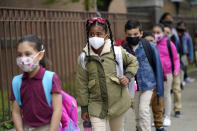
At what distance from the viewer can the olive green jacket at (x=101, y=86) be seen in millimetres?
4477

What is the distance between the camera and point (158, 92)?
5953mm

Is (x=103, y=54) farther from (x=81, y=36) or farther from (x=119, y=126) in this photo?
(x=81, y=36)

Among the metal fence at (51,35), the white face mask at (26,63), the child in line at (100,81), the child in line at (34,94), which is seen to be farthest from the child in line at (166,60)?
the white face mask at (26,63)

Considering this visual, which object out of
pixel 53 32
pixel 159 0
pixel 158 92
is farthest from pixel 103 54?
pixel 159 0

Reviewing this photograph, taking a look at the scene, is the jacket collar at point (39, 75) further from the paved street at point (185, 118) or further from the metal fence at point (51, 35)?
the paved street at point (185, 118)

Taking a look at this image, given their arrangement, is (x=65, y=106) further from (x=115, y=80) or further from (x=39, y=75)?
(x=115, y=80)

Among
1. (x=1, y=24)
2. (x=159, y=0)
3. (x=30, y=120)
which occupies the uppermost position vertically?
(x=159, y=0)

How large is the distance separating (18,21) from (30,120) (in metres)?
3.78

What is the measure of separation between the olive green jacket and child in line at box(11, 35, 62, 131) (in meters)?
1.09

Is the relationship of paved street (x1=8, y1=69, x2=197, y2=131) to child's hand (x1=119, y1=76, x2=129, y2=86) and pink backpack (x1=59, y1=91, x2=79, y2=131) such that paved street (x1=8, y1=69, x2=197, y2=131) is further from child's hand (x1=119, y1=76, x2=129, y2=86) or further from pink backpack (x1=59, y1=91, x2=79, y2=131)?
pink backpack (x1=59, y1=91, x2=79, y2=131)

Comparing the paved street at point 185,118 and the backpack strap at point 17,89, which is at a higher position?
the backpack strap at point 17,89

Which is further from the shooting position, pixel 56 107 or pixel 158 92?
pixel 158 92

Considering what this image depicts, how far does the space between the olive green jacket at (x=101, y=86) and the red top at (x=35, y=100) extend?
1.10 metres

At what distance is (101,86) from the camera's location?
14.7 ft
